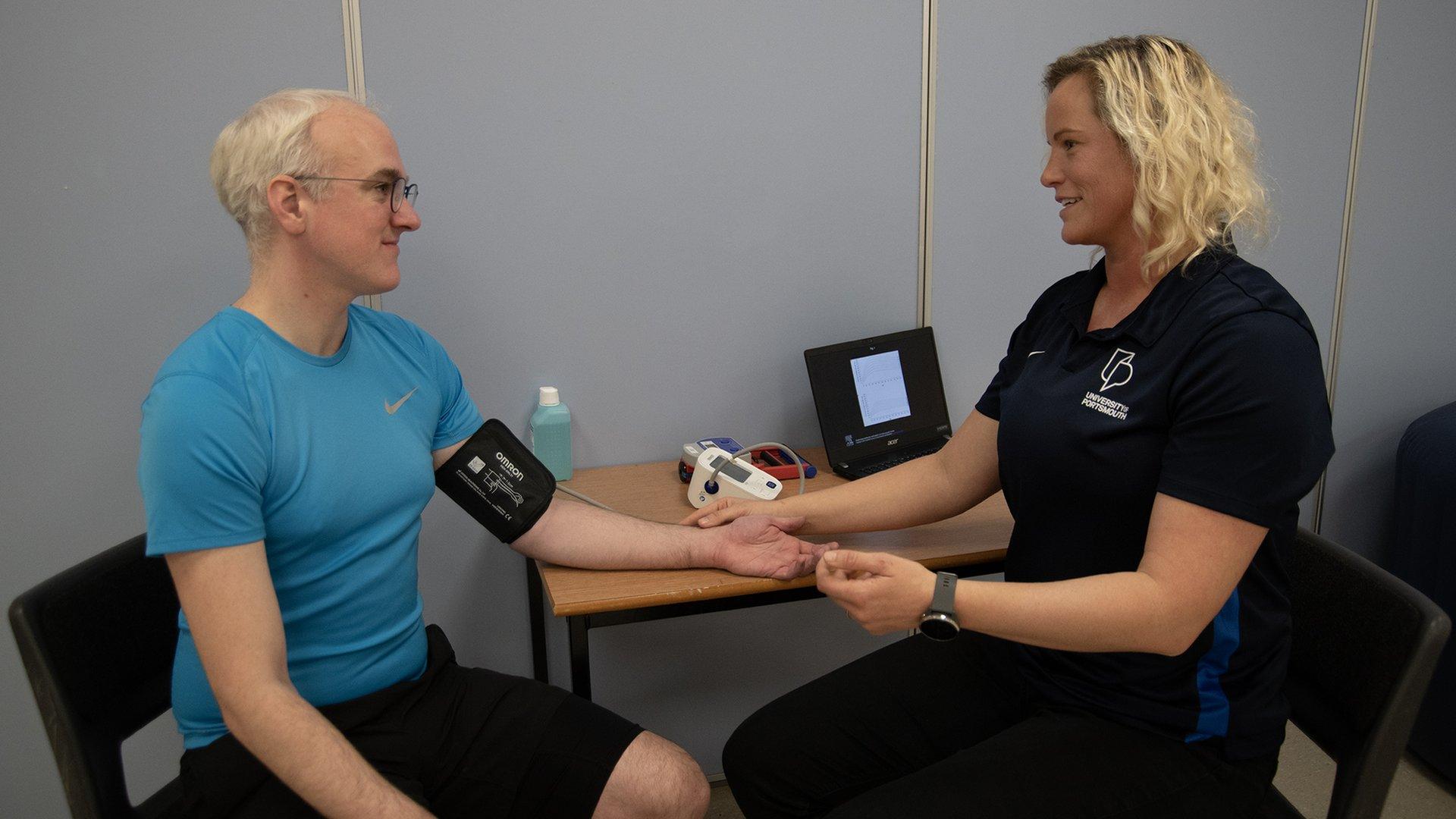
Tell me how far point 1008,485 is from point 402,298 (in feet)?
3.89

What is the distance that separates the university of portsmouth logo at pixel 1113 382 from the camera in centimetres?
129

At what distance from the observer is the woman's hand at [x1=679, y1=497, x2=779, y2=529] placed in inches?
65.9

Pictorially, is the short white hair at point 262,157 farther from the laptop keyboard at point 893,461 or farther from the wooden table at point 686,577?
the laptop keyboard at point 893,461

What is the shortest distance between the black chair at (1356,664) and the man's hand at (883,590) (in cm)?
55

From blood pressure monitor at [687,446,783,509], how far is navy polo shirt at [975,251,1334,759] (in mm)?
478

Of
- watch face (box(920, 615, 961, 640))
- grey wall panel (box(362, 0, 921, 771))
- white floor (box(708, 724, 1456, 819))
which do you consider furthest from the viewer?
white floor (box(708, 724, 1456, 819))

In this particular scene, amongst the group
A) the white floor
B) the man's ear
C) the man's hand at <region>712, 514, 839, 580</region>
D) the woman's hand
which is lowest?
the white floor

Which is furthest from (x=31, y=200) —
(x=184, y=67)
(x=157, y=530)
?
(x=157, y=530)

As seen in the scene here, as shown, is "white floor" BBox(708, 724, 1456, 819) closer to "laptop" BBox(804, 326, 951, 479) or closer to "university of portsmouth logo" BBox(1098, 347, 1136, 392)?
"laptop" BBox(804, 326, 951, 479)

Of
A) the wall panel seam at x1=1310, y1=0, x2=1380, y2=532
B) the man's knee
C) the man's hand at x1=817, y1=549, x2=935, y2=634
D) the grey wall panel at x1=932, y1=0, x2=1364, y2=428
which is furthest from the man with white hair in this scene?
the wall panel seam at x1=1310, y1=0, x2=1380, y2=532

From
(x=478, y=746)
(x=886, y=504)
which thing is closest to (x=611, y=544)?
(x=478, y=746)

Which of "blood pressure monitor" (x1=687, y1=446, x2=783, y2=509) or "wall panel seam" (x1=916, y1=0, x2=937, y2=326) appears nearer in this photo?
"blood pressure monitor" (x1=687, y1=446, x2=783, y2=509)

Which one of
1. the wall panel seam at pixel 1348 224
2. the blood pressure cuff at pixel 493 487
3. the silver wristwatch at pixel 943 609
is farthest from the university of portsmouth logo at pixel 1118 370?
the wall panel seam at pixel 1348 224

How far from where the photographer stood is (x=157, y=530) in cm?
113
